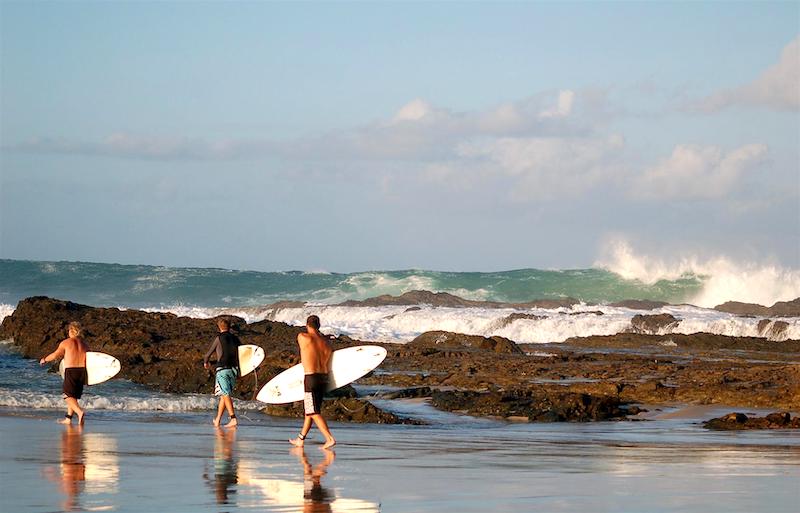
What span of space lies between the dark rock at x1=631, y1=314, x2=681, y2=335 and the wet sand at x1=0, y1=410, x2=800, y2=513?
85.8 ft

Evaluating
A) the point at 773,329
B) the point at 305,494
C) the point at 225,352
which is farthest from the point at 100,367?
the point at 773,329

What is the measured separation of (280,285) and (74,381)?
201 ft

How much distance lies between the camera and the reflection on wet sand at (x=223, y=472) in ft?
28.1

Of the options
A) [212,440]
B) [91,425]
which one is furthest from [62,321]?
[212,440]

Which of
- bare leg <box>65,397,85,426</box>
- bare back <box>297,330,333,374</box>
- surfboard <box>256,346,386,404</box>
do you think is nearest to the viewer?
bare back <box>297,330,333,374</box>

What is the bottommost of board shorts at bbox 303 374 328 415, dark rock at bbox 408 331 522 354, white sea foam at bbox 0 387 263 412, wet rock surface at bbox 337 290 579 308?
white sea foam at bbox 0 387 263 412

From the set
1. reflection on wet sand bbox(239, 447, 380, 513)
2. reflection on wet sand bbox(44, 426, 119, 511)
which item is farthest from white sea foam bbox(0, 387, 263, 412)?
reflection on wet sand bbox(239, 447, 380, 513)

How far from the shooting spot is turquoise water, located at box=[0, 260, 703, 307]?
233ft

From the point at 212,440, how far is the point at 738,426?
6.51 meters

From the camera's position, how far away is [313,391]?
12609 mm

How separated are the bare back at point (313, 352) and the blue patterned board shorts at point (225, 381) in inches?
116

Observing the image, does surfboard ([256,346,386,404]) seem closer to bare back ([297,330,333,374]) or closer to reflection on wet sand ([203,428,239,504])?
bare back ([297,330,333,374])

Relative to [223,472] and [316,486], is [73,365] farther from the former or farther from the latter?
[316,486]

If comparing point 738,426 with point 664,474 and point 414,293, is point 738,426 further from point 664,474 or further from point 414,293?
point 414,293
